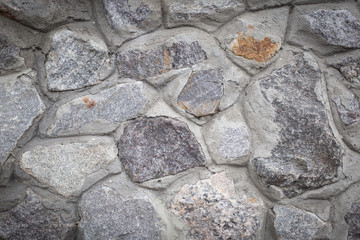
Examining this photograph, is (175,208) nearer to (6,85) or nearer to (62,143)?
(62,143)

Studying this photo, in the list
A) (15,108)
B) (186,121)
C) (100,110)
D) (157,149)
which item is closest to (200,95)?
(186,121)

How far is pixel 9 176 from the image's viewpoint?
87 centimetres

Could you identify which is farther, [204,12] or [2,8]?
[204,12]

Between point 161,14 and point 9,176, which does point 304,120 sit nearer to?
point 161,14

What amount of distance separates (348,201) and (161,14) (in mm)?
867

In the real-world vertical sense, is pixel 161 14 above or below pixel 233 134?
above

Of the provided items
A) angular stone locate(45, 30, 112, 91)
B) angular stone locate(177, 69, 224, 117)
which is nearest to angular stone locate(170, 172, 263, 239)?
angular stone locate(177, 69, 224, 117)

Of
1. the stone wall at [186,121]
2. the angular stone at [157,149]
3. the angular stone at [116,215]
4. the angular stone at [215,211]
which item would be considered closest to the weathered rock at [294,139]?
the stone wall at [186,121]

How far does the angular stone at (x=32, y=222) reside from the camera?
0.86 meters

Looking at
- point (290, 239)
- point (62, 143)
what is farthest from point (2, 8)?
point (290, 239)

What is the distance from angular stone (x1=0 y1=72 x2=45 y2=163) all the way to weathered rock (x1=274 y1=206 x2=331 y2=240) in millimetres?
821

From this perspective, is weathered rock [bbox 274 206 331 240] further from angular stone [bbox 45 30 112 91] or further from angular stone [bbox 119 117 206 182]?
angular stone [bbox 45 30 112 91]

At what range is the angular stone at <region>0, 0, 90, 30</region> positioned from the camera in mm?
823

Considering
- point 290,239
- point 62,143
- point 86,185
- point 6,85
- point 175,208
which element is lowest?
point 290,239
